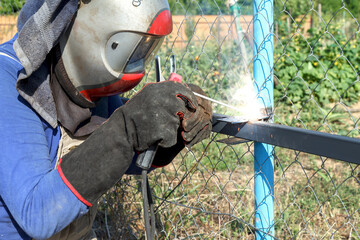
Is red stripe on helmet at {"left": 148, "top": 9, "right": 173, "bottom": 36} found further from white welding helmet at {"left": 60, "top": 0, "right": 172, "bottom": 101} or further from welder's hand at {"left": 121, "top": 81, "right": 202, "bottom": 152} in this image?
welder's hand at {"left": 121, "top": 81, "right": 202, "bottom": 152}

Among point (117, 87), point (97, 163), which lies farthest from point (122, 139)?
point (117, 87)

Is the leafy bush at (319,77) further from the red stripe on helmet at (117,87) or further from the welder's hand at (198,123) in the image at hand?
the red stripe on helmet at (117,87)

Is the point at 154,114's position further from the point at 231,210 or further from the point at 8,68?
the point at 231,210

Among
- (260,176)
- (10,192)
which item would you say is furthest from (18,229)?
(260,176)

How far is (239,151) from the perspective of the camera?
148 inches

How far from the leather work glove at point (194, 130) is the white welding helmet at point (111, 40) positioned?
0.83 feet

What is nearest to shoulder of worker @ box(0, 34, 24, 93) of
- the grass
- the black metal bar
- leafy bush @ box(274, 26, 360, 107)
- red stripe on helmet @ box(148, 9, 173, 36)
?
red stripe on helmet @ box(148, 9, 173, 36)

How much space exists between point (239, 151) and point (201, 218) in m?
1.01

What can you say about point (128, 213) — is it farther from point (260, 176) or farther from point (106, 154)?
point (106, 154)

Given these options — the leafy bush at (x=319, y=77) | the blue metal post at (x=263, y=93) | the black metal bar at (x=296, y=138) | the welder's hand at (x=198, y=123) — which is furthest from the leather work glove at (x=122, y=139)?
the leafy bush at (x=319, y=77)

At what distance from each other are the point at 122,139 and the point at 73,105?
0.34m

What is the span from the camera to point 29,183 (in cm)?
134

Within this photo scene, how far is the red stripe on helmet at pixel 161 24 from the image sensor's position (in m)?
1.48

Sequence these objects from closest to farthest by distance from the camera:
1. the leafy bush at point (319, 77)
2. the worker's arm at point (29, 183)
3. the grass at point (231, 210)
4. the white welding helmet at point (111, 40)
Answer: the worker's arm at point (29, 183) < the white welding helmet at point (111, 40) < the grass at point (231, 210) < the leafy bush at point (319, 77)
